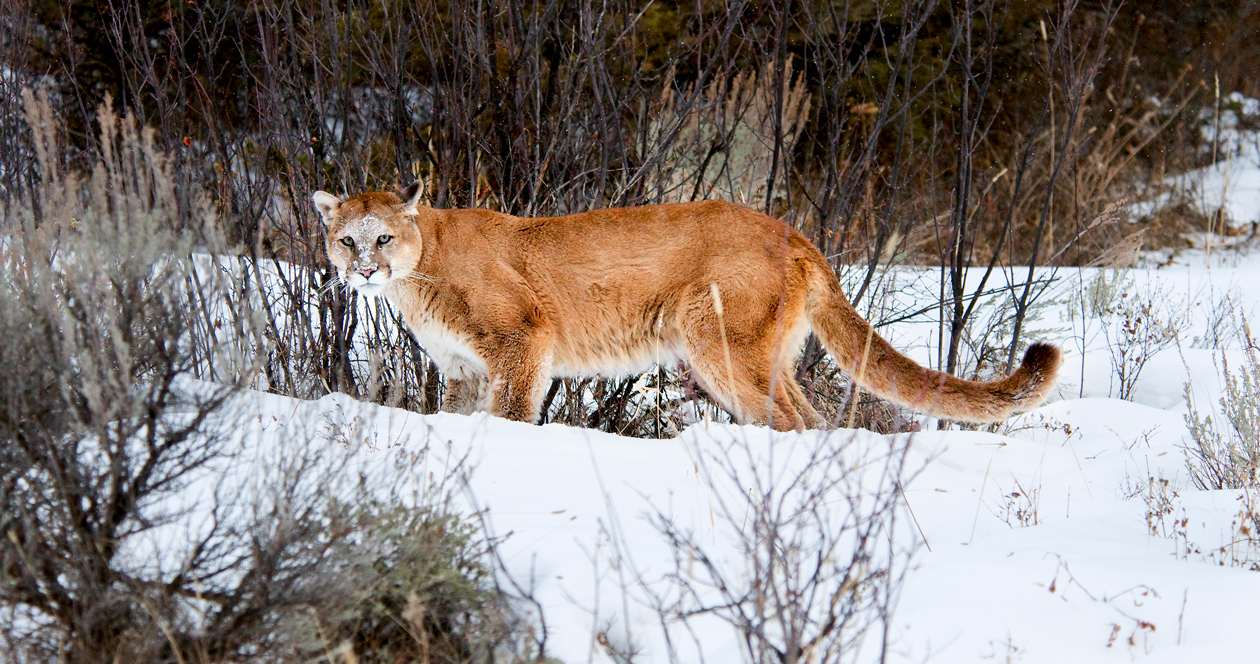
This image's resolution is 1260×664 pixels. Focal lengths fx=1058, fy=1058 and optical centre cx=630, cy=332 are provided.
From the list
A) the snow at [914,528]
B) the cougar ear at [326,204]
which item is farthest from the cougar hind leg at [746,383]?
the cougar ear at [326,204]

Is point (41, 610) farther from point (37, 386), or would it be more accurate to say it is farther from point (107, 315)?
point (107, 315)

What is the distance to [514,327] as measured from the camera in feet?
15.6

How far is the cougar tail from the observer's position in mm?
4145

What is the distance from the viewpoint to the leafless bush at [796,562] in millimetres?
2320

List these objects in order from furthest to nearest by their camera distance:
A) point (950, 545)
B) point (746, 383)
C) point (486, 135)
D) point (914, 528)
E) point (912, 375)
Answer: point (486, 135), point (746, 383), point (912, 375), point (914, 528), point (950, 545)

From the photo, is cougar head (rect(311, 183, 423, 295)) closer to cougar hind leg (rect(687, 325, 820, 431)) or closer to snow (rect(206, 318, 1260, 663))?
snow (rect(206, 318, 1260, 663))

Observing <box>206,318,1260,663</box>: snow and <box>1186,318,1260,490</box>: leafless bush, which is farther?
<box>1186,318,1260,490</box>: leafless bush

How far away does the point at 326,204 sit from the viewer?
4.82 metres

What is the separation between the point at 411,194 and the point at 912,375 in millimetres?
2358

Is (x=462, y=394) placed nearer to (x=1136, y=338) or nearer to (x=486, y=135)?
(x=486, y=135)

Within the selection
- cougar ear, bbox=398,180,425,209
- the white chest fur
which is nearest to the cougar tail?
the white chest fur

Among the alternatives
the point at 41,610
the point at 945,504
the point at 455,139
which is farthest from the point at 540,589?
the point at 455,139

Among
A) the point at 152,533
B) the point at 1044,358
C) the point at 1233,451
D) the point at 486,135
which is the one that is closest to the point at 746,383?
the point at 1044,358

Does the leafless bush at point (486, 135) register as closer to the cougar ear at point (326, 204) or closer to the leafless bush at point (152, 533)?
→ the cougar ear at point (326, 204)
